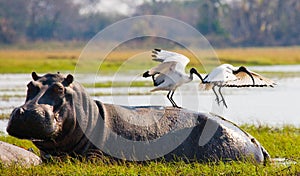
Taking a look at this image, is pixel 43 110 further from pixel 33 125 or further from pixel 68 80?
pixel 68 80

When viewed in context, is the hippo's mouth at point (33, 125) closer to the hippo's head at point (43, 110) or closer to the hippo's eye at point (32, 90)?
the hippo's head at point (43, 110)

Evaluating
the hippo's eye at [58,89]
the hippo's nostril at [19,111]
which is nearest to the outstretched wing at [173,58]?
the hippo's eye at [58,89]

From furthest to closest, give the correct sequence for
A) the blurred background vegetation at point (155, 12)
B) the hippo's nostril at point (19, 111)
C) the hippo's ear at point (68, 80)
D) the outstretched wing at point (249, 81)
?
the blurred background vegetation at point (155, 12) → the outstretched wing at point (249, 81) → the hippo's ear at point (68, 80) → the hippo's nostril at point (19, 111)

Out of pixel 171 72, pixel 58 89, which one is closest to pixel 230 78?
pixel 171 72

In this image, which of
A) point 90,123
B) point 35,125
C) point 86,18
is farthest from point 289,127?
point 86,18

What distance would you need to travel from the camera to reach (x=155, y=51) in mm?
8484

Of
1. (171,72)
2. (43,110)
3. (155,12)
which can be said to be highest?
(155,12)

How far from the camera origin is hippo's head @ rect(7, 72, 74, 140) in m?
6.82

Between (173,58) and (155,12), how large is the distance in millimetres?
69528

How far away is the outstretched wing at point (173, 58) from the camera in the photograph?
8227 mm

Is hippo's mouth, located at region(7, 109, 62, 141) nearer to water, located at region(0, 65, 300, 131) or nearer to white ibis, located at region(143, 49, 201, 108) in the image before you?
white ibis, located at region(143, 49, 201, 108)

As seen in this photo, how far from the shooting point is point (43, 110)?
6949 millimetres

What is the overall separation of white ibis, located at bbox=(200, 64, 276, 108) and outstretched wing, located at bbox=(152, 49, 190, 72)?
272mm

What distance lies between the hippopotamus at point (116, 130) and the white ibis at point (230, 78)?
0.35 metres
